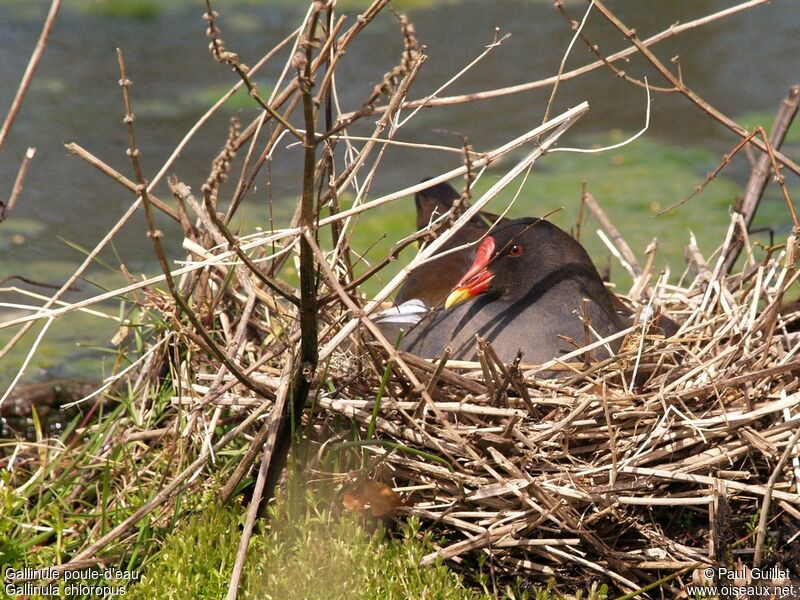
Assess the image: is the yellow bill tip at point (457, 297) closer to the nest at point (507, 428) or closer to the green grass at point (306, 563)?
the nest at point (507, 428)

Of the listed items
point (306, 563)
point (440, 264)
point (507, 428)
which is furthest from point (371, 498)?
point (440, 264)

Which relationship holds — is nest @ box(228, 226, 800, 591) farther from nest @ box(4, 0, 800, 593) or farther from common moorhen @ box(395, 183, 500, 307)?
common moorhen @ box(395, 183, 500, 307)

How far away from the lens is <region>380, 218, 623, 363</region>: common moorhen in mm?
2705

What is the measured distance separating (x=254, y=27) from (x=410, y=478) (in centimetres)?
505

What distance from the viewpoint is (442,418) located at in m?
2.06

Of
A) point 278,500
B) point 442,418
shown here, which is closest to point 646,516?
point 442,418

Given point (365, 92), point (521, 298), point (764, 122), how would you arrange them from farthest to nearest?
1. point (365, 92)
2. point (764, 122)
3. point (521, 298)

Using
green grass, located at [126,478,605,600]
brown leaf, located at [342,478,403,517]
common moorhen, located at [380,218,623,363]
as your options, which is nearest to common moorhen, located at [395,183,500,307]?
common moorhen, located at [380,218,623,363]

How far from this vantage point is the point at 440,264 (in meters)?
3.26

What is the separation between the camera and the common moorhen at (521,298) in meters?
2.71

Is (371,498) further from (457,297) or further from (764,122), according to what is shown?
(764,122)

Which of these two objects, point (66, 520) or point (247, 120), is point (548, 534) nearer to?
point (66, 520)

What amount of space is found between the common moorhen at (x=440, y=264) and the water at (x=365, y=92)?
1256mm

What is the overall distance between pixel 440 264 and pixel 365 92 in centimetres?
256
